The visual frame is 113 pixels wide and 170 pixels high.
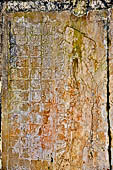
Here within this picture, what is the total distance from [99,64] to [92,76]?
14cm

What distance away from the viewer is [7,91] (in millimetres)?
2922

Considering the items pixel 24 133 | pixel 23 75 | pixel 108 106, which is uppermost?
pixel 23 75

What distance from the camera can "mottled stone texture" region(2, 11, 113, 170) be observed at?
2.80 metres

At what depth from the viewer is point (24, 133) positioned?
2.90 meters

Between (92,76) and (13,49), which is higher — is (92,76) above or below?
below

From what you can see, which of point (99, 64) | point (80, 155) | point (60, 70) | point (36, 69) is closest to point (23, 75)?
point (36, 69)

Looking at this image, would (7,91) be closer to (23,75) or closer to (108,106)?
(23,75)

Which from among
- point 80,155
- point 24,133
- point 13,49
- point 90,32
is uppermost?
point 90,32

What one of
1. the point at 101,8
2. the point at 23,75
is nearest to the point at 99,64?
the point at 101,8

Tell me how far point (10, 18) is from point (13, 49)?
326 millimetres

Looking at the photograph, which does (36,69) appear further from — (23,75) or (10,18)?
(10,18)

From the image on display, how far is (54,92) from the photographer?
286 cm

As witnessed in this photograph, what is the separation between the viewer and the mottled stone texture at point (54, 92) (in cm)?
280

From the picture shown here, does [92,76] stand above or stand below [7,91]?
above
